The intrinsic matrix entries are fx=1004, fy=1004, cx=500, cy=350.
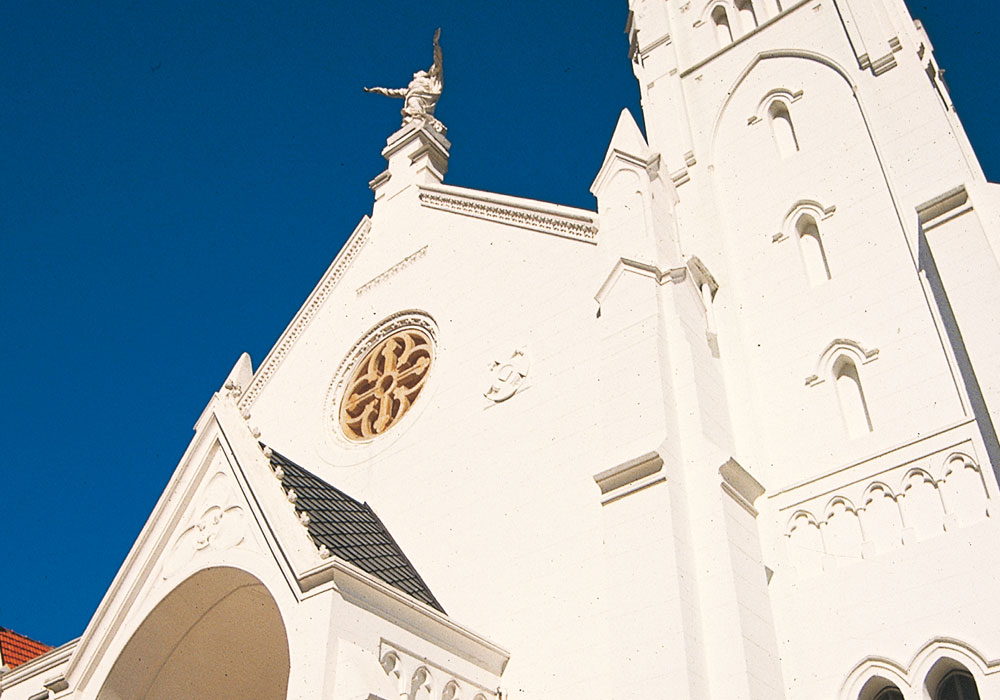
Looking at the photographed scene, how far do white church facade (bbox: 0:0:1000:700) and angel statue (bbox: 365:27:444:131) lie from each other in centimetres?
503

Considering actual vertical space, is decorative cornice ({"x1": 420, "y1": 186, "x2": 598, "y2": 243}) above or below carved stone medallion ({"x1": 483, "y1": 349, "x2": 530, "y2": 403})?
above

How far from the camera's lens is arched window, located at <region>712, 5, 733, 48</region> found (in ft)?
59.4

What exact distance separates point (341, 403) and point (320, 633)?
820 cm

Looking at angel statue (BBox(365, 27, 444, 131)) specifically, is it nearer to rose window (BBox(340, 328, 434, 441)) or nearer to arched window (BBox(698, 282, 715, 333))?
rose window (BBox(340, 328, 434, 441))

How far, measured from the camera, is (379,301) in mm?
18766

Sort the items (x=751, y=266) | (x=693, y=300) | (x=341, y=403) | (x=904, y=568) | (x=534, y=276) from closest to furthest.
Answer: (x=904, y=568)
(x=693, y=300)
(x=751, y=266)
(x=534, y=276)
(x=341, y=403)

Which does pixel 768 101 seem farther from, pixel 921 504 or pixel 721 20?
pixel 921 504

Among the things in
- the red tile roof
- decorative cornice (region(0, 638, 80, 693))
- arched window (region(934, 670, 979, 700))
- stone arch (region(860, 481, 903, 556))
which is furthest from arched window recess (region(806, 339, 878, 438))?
the red tile roof

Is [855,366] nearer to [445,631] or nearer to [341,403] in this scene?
[445,631]

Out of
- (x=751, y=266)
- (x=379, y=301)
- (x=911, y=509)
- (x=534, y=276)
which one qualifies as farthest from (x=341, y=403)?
(x=911, y=509)

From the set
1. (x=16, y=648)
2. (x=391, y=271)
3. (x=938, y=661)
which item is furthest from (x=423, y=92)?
(x=938, y=661)

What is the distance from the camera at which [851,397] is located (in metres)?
12.7

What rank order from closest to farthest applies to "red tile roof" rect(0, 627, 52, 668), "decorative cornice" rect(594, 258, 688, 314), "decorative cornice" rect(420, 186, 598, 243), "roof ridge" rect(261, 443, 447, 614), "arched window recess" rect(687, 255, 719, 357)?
1. "roof ridge" rect(261, 443, 447, 614)
2. "decorative cornice" rect(594, 258, 688, 314)
3. "arched window recess" rect(687, 255, 719, 357)
4. "decorative cornice" rect(420, 186, 598, 243)
5. "red tile roof" rect(0, 627, 52, 668)

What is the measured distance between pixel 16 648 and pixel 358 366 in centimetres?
825
